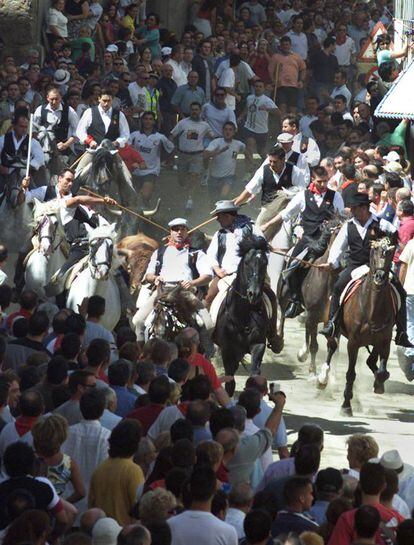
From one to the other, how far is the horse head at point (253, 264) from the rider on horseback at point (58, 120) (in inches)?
336

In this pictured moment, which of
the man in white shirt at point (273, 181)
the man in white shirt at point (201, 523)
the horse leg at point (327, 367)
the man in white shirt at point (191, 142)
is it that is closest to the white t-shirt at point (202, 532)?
the man in white shirt at point (201, 523)

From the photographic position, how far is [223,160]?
28516 mm

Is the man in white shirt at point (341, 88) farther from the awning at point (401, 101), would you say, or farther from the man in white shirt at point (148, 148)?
the awning at point (401, 101)

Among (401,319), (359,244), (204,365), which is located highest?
(204,365)

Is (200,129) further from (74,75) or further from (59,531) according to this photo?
(59,531)

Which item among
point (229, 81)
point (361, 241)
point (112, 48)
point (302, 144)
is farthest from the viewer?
point (229, 81)

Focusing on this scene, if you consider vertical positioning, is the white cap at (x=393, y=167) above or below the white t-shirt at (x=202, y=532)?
below

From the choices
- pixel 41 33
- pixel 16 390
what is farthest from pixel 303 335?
pixel 16 390

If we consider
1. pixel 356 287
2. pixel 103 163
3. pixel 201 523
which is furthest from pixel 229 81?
pixel 201 523

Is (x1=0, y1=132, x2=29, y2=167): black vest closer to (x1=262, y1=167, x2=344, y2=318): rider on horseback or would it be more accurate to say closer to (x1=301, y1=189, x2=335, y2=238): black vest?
(x1=262, y1=167, x2=344, y2=318): rider on horseback

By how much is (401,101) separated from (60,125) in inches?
204

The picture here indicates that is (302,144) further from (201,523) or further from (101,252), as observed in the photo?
(201,523)

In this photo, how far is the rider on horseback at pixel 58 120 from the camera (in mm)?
26109

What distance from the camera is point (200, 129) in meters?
28.5
